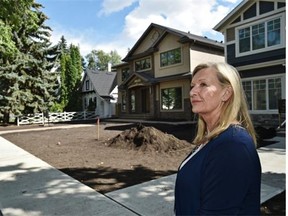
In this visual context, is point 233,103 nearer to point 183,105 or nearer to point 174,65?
point 183,105

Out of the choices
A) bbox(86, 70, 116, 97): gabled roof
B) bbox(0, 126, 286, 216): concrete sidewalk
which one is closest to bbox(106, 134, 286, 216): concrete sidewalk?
bbox(0, 126, 286, 216): concrete sidewalk

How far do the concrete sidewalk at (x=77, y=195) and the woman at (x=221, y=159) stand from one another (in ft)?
9.66

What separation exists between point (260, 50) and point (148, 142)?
10.2m

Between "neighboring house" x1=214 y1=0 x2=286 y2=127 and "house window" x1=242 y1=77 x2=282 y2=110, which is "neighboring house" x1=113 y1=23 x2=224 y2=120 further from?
"house window" x1=242 y1=77 x2=282 y2=110

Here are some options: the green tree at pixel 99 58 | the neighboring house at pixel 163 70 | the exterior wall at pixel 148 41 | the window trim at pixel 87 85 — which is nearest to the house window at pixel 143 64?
the neighboring house at pixel 163 70

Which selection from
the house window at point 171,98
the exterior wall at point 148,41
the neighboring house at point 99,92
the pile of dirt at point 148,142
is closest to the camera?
the pile of dirt at point 148,142

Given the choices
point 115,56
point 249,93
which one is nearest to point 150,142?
point 249,93

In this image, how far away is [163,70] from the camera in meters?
24.1

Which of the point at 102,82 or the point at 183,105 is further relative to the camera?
the point at 102,82

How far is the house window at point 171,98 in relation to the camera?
2253cm

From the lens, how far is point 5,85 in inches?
981

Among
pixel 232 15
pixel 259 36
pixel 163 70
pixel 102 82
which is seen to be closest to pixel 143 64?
pixel 163 70

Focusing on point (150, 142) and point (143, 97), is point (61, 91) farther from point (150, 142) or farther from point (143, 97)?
point (150, 142)

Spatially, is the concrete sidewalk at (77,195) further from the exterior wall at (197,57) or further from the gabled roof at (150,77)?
the exterior wall at (197,57)
